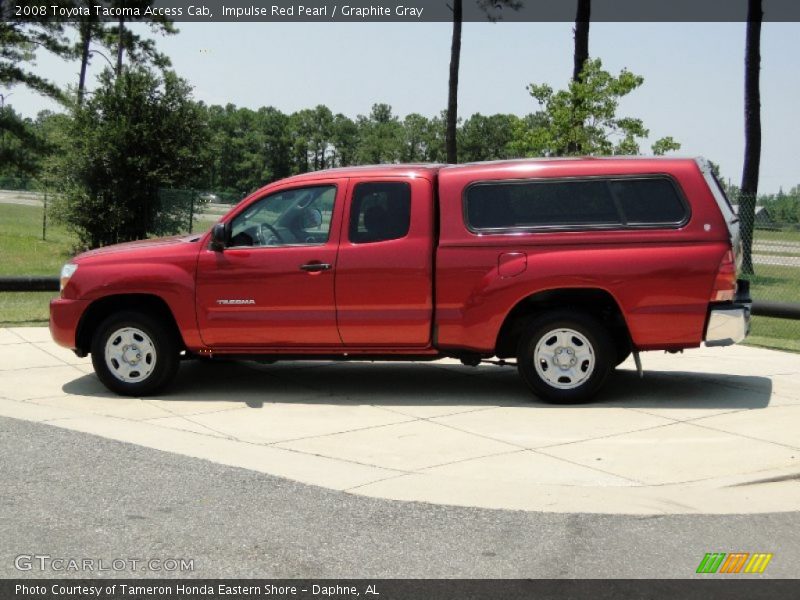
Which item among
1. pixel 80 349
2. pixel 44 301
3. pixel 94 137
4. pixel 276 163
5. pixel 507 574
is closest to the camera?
pixel 507 574

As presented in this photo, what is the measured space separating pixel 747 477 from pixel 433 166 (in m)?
3.92

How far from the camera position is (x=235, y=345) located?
355 inches

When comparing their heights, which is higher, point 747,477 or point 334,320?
point 334,320

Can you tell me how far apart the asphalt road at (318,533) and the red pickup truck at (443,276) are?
8.43 feet

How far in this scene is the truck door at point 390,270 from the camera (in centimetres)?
865

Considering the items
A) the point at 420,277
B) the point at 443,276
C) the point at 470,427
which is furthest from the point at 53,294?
the point at 470,427

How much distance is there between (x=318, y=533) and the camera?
212 inches

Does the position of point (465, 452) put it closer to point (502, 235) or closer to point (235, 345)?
point (502, 235)

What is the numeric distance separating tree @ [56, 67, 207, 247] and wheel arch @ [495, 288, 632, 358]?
16273 millimetres

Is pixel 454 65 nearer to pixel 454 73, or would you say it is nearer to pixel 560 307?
pixel 454 73

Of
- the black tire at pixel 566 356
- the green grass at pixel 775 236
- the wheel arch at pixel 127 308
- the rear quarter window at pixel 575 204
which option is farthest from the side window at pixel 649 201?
the green grass at pixel 775 236

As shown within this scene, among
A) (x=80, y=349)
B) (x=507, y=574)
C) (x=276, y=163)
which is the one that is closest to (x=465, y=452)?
(x=507, y=574)
